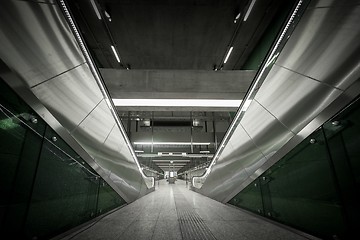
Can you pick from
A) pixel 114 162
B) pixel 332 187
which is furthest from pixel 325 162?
pixel 114 162

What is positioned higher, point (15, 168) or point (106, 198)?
point (15, 168)

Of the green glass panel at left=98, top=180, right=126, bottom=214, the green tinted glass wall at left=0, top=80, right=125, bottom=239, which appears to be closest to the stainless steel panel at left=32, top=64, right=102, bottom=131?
the green tinted glass wall at left=0, top=80, right=125, bottom=239

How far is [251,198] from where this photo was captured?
3652mm

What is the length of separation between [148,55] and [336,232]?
7971 millimetres

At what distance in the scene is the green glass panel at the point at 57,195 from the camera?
1768 mm

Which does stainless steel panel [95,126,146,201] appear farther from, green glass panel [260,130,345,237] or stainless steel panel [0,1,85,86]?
green glass panel [260,130,345,237]

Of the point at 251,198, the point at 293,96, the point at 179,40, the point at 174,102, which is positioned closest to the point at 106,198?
the point at 251,198

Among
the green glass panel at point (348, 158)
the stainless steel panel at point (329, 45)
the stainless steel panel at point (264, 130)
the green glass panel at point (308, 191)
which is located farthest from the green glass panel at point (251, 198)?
the stainless steel panel at point (329, 45)

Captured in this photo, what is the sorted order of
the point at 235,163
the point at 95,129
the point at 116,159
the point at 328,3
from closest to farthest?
the point at 328,3 < the point at 95,129 < the point at 116,159 < the point at 235,163

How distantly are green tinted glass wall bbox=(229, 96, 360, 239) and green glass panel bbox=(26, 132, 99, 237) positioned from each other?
2927 mm

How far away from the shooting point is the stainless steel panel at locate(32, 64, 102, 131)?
2094 millimetres

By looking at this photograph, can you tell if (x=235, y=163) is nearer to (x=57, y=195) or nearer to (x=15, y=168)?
(x=57, y=195)

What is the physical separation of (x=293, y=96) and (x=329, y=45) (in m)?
0.78

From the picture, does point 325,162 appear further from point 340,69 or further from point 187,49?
point 187,49
